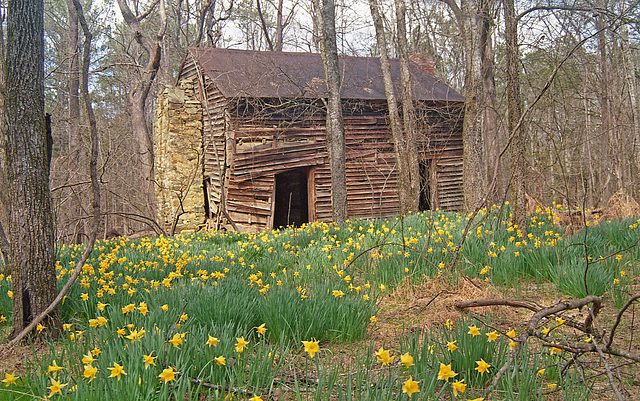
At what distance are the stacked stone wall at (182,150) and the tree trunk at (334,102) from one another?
21.6 feet

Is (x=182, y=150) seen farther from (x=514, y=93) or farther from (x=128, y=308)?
(x=128, y=308)

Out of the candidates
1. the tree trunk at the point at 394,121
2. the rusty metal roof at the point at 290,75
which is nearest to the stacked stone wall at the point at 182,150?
the rusty metal roof at the point at 290,75

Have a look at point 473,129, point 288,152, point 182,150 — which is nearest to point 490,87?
point 473,129

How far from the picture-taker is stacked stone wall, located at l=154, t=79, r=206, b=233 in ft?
Answer: 52.5

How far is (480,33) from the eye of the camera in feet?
33.4

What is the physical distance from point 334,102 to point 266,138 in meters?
4.68

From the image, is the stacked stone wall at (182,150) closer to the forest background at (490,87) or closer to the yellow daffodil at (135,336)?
the forest background at (490,87)

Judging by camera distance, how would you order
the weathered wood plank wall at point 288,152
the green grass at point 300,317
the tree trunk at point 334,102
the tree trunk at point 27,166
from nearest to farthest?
Answer: the green grass at point 300,317, the tree trunk at point 27,166, the tree trunk at point 334,102, the weathered wood plank wall at point 288,152

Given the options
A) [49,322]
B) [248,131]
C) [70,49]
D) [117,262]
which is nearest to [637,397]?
[49,322]

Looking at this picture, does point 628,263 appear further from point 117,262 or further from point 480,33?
point 480,33

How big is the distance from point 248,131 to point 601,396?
13.2 metres

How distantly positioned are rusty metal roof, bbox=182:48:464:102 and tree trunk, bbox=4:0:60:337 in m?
10.9

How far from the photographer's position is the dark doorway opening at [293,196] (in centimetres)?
2000

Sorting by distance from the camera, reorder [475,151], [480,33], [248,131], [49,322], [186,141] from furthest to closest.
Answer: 1. [186,141]
2. [248,131]
3. [475,151]
4. [480,33]
5. [49,322]
